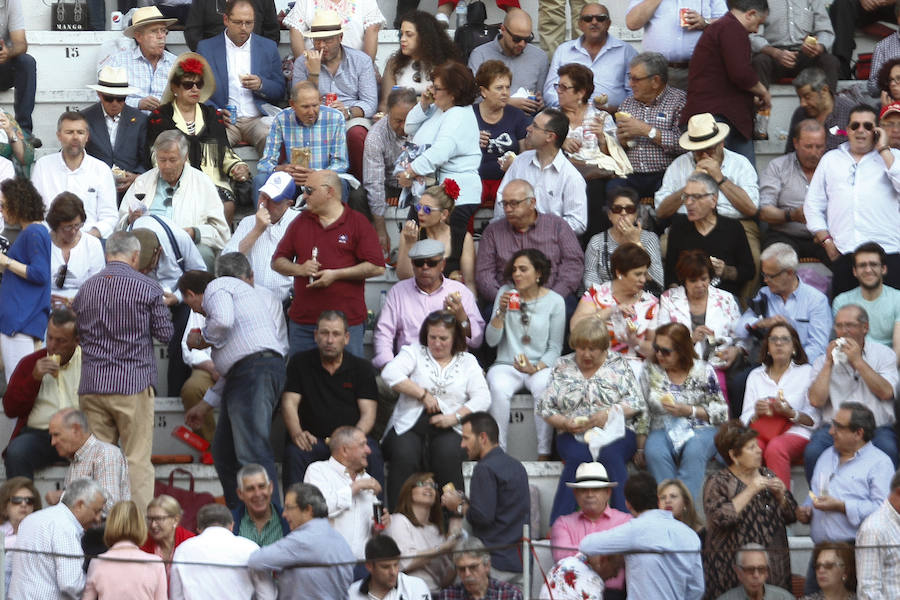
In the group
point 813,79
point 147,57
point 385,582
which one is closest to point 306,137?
point 147,57

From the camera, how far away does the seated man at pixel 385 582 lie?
8.84 m

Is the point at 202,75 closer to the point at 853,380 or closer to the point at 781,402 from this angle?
the point at 781,402

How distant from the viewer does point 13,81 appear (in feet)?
44.1

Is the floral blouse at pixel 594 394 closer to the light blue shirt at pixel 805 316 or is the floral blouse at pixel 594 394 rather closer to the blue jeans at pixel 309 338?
the light blue shirt at pixel 805 316

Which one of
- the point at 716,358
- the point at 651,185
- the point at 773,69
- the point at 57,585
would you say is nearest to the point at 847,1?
the point at 773,69

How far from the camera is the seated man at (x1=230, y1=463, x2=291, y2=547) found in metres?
9.49

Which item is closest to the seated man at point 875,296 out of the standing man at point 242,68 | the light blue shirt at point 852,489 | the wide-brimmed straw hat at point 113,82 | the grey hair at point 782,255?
the grey hair at point 782,255

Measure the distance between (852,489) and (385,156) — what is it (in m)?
4.18

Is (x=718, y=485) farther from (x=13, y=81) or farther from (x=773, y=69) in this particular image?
(x=13, y=81)

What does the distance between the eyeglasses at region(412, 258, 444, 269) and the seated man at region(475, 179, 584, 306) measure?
0.51m

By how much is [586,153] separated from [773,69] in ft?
6.11

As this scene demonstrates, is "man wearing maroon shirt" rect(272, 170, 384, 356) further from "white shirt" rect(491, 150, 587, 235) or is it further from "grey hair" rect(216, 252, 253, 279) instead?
"white shirt" rect(491, 150, 587, 235)

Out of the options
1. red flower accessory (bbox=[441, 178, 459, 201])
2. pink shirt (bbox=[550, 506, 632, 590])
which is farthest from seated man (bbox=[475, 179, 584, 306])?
pink shirt (bbox=[550, 506, 632, 590])

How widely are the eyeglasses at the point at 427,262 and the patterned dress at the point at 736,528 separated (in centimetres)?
228
